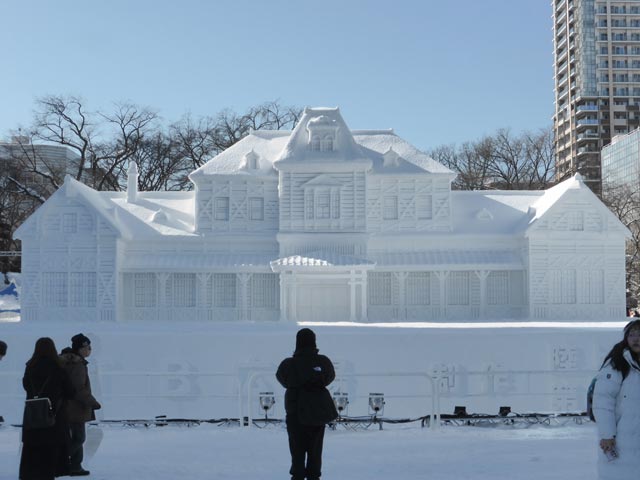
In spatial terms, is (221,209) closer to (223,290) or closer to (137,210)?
(223,290)

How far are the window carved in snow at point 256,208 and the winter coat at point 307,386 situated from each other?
97.3 ft

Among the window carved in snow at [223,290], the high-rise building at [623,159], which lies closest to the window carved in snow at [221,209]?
the window carved in snow at [223,290]

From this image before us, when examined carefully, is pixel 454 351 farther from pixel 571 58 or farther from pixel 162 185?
pixel 571 58

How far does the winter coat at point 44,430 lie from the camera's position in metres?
8.52

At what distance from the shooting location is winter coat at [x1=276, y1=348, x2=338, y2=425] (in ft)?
27.5

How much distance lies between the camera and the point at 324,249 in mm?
36500

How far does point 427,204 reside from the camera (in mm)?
38094

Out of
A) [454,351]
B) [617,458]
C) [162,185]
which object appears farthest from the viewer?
[162,185]

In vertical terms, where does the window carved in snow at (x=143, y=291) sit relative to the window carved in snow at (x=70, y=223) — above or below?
below

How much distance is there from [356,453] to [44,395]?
163 inches

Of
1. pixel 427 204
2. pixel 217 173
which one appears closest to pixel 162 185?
pixel 217 173

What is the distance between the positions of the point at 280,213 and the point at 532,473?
1107 inches

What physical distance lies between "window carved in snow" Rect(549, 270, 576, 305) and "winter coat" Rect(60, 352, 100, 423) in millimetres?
29193

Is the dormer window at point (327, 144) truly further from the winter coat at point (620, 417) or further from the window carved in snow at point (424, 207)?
the winter coat at point (620, 417)
